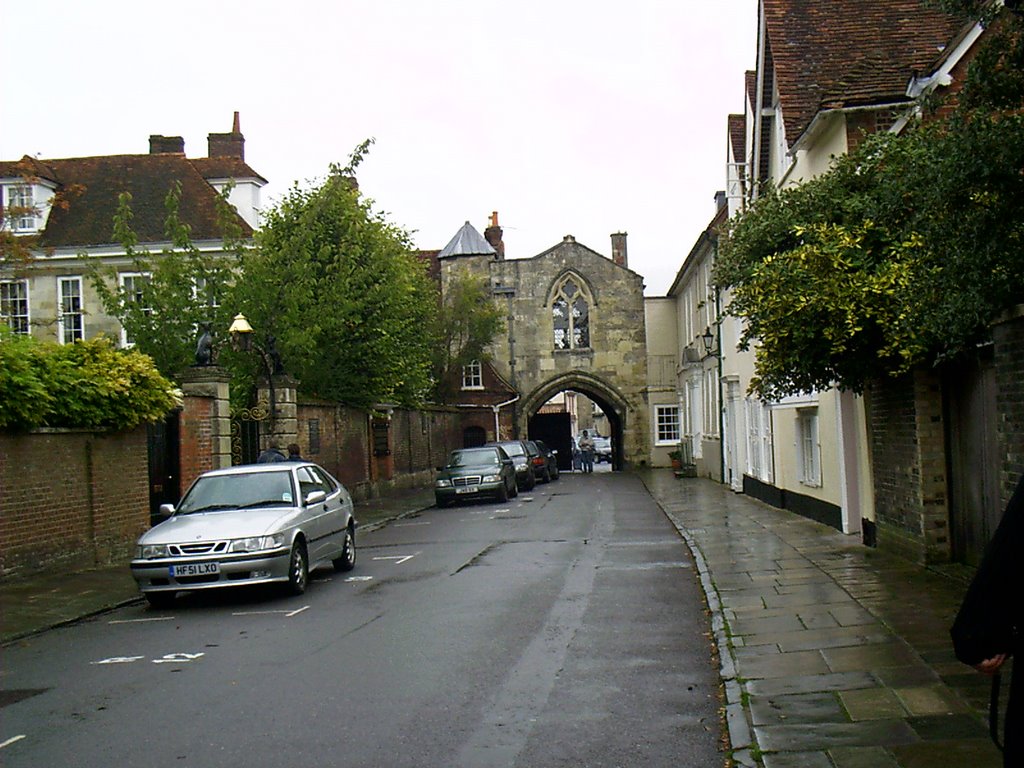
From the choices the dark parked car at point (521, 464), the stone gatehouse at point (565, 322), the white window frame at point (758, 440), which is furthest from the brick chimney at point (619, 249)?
the white window frame at point (758, 440)

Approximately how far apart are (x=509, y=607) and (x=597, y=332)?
43943mm

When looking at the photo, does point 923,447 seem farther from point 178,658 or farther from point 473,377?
point 473,377

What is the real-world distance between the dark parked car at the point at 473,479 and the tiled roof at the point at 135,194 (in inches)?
455

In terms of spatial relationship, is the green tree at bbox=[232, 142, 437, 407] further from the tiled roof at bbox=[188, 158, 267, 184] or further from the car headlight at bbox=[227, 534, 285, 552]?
the car headlight at bbox=[227, 534, 285, 552]

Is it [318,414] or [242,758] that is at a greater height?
[318,414]

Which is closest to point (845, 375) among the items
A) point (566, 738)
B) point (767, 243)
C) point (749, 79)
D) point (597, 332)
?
point (767, 243)

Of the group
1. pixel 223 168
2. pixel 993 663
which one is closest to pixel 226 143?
pixel 223 168

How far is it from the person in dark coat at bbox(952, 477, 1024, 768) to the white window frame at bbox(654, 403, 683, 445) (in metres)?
50.3

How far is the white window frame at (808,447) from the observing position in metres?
19.1

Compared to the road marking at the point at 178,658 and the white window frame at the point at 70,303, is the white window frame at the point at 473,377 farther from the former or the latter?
the road marking at the point at 178,658

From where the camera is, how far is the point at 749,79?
25938 mm

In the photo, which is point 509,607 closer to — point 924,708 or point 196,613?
point 196,613

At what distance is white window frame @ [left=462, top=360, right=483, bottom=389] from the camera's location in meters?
53.9

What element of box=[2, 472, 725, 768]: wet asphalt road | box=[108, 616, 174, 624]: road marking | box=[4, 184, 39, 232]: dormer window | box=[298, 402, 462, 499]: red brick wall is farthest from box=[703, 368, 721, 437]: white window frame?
box=[108, 616, 174, 624]: road marking
